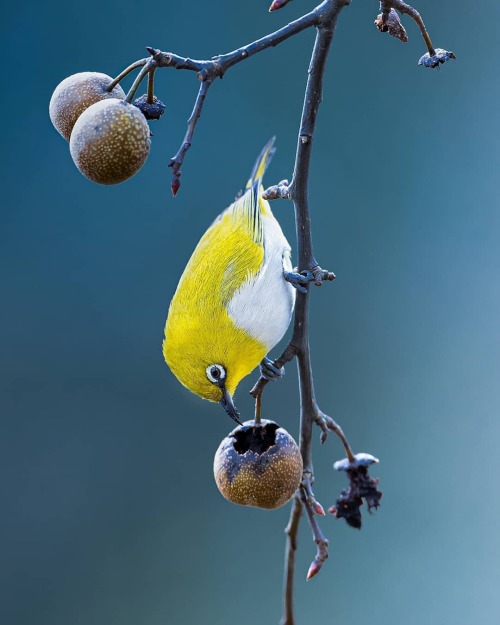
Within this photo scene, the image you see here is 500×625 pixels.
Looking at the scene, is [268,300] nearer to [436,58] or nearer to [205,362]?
[205,362]

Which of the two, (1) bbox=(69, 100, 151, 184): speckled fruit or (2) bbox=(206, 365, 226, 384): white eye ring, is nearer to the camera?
(1) bbox=(69, 100, 151, 184): speckled fruit

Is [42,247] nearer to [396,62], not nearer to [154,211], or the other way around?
[154,211]

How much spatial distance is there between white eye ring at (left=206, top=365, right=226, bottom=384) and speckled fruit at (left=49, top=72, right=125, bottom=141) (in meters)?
0.70

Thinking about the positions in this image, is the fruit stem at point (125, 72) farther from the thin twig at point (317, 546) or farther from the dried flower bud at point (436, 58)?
the thin twig at point (317, 546)

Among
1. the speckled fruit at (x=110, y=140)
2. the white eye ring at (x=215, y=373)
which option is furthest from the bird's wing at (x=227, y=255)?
the speckled fruit at (x=110, y=140)

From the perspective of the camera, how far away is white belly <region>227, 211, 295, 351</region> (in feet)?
5.60

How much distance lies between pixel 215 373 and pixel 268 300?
0.83 feet

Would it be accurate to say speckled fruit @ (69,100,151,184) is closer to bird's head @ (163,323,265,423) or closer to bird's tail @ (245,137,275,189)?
bird's head @ (163,323,265,423)

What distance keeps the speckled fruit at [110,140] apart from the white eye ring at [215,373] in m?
0.74

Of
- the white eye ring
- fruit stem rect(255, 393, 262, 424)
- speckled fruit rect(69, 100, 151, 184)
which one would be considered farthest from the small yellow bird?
speckled fruit rect(69, 100, 151, 184)

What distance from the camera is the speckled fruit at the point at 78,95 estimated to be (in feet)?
3.10

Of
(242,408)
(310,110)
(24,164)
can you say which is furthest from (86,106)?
(24,164)

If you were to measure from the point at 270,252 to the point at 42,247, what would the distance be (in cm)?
153

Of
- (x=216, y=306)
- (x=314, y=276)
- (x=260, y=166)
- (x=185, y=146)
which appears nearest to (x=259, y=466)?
(x=314, y=276)
